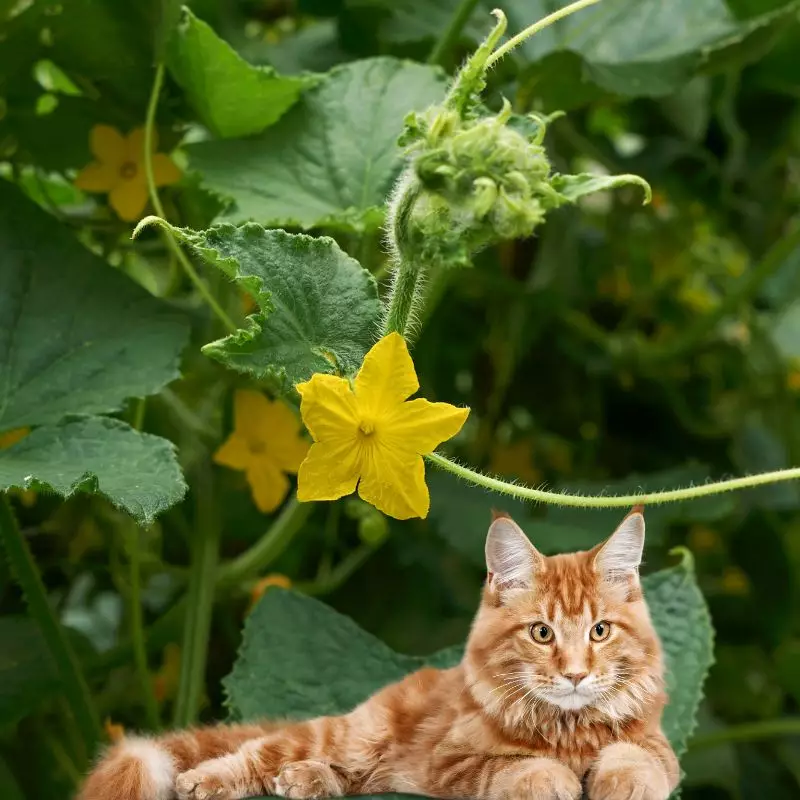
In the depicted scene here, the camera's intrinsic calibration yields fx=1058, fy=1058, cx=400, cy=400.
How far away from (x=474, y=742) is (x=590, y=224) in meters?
1.08

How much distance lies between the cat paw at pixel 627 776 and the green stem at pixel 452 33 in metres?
0.64

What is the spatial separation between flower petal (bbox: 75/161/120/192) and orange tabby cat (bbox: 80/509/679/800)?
0.50 meters

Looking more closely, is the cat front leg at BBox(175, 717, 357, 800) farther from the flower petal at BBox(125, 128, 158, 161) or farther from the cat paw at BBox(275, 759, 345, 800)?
the flower petal at BBox(125, 128, 158, 161)

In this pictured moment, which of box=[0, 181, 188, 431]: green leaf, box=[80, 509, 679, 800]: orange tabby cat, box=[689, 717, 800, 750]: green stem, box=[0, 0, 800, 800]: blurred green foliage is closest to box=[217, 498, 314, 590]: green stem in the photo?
box=[0, 0, 800, 800]: blurred green foliage

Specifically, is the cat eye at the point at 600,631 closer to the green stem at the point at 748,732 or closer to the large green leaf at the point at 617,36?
the green stem at the point at 748,732

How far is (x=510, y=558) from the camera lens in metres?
0.56

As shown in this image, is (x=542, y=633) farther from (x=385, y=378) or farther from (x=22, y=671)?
(x=22, y=671)

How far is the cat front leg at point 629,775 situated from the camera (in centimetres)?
50

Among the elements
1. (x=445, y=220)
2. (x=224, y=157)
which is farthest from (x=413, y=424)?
(x=224, y=157)

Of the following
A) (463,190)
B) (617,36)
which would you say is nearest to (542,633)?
(463,190)

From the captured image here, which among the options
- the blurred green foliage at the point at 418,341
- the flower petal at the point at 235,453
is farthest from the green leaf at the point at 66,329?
the flower petal at the point at 235,453

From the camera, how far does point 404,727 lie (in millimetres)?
584

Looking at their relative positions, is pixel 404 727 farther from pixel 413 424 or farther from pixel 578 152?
Result: pixel 578 152

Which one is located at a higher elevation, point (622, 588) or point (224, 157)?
point (224, 157)
